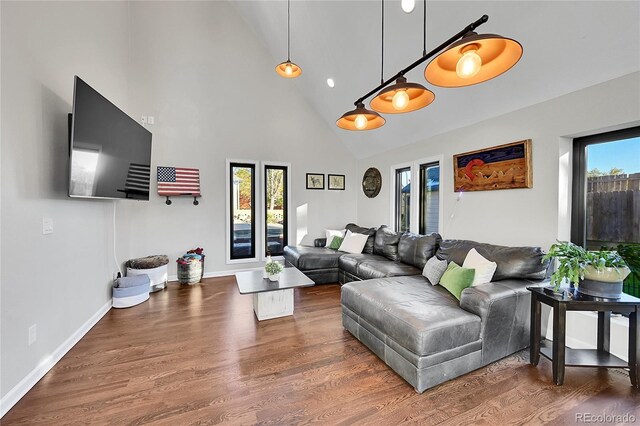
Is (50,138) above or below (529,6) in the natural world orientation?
below

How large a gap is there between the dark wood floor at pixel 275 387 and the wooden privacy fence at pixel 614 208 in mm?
1170

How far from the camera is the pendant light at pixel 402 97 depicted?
65.9 inches

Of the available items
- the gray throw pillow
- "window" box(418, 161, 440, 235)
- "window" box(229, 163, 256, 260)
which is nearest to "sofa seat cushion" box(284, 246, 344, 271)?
"window" box(229, 163, 256, 260)

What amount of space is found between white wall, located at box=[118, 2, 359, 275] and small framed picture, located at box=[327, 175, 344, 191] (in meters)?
0.68

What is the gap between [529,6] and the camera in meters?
2.14

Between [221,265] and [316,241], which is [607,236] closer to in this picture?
[316,241]

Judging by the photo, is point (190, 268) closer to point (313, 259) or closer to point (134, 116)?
point (313, 259)

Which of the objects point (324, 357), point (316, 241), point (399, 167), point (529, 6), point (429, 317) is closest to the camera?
point (429, 317)

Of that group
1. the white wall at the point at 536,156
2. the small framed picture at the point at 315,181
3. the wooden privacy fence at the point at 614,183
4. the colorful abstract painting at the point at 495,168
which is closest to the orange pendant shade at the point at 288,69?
the white wall at the point at 536,156

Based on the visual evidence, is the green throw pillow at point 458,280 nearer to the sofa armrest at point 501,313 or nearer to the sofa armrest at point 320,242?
the sofa armrest at point 501,313

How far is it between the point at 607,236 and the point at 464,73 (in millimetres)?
2423

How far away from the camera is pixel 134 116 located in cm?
429

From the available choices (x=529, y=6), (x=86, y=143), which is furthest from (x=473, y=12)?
(x=86, y=143)

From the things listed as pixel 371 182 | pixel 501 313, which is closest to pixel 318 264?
pixel 371 182
